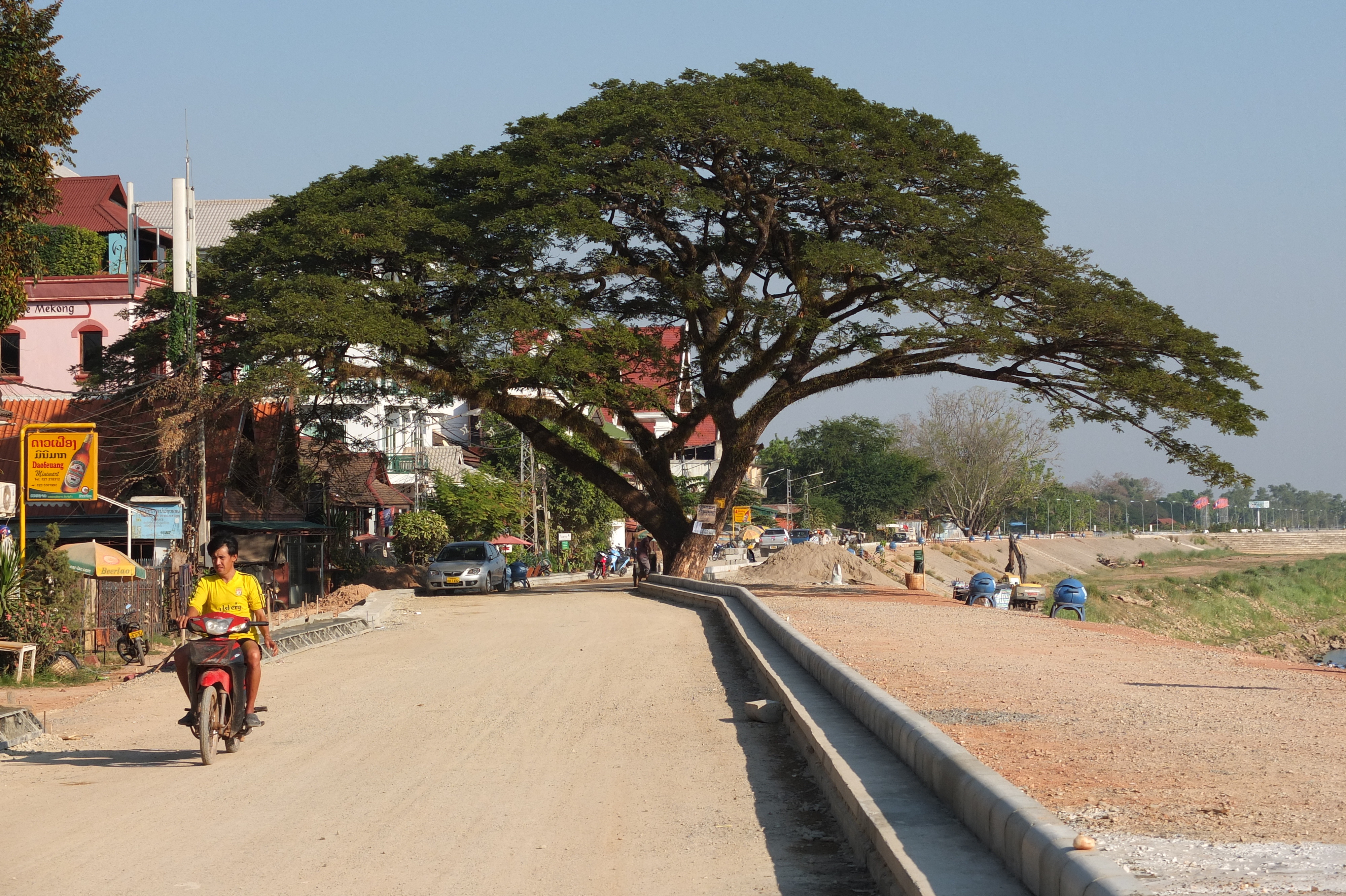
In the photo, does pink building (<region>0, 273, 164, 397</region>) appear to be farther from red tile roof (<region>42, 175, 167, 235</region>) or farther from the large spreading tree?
the large spreading tree

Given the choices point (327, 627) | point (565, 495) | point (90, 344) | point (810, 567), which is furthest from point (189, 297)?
point (565, 495)

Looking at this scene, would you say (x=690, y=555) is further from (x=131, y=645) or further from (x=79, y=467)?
(x=131, y=645)

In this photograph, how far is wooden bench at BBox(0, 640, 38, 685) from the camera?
1571 cm

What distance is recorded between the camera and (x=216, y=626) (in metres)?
9.66

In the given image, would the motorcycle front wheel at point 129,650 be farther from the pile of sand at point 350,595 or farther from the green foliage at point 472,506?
the green foliage at point 472,506

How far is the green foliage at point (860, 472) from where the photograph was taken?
120 metres

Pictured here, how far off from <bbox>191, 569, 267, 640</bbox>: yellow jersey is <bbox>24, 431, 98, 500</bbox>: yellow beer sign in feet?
36.5

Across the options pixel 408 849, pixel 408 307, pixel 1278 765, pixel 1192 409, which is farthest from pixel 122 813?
pixel 1192 409

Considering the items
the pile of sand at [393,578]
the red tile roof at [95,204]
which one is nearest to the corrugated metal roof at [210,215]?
the red tile roof at [95,204]

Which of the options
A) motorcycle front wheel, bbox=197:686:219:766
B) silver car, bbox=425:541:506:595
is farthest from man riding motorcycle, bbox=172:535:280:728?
silver car, bbox=425:541:506:595

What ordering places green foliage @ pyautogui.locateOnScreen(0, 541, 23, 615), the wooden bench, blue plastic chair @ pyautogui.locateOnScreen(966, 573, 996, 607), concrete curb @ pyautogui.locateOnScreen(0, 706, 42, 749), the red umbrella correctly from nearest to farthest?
concrete curb @ pyautogui.locateOnScreen(0, 706, 42, 749), the wooden bench, green foliage @ pyautogui.locateOnScreen(0, 541, 23, 615), blue plastic chair @ pyautogui.locateOnScreen(966, 573, 996, 607), the red umbrella

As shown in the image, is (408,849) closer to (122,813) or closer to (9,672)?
(122,813)

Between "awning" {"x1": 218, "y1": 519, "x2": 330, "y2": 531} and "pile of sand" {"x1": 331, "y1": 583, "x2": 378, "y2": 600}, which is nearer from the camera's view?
"pile of sand" {"x1": 331, "y1": 583, "x2": 378, "y2": 600}

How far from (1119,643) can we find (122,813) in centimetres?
1489
